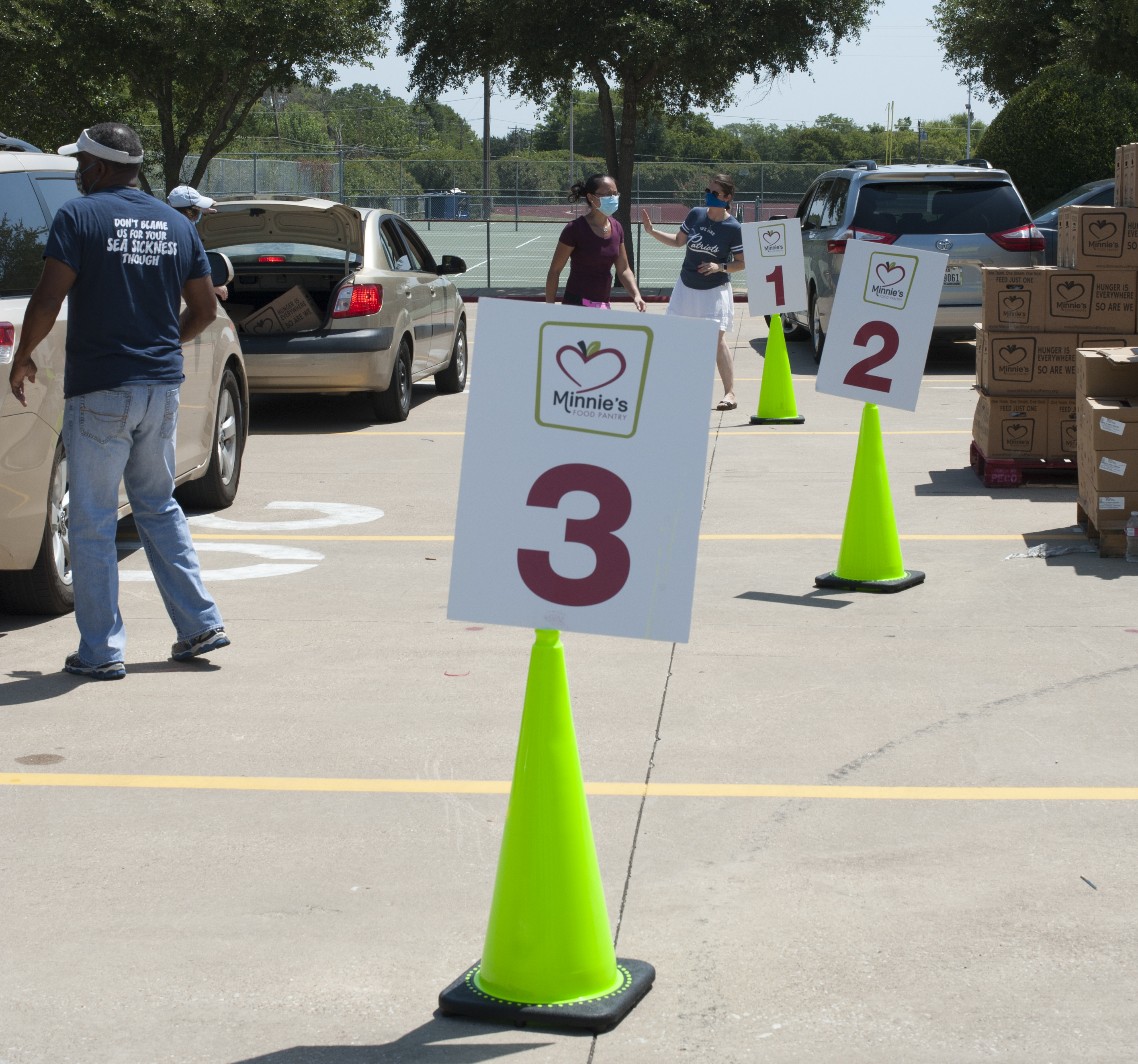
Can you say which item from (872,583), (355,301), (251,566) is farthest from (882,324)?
(355,301)

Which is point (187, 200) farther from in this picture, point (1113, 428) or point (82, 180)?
point (1113, 428)

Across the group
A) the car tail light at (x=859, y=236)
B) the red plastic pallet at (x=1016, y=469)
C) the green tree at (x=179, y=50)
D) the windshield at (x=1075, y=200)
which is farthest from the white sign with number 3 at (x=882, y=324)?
the green tree at (x=179, y=50)

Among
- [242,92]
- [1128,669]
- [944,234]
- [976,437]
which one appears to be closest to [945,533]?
[976,437]

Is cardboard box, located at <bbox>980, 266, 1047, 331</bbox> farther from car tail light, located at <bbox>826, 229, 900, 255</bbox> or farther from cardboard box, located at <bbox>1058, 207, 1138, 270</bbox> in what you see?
car tail light, located at <bbox>826, 229, 900, 255</bbox>

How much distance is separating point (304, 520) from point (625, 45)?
1821 cm

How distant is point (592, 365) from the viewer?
3092 mm

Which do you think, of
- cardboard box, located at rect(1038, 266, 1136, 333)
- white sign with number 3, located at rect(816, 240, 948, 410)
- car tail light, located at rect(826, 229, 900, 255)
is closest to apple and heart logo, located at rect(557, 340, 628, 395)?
white sign with number 3, located at rect(816, 240, 948, 410)

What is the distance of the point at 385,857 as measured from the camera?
3.86 metres

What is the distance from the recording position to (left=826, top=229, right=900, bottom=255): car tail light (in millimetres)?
13664

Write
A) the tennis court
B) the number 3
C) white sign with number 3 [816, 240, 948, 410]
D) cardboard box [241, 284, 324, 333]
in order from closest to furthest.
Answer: the number 3 → white sign with number 3 [816, 240, 948, 410] → cardboard box [241, 284, 324, 333] → the tennis court

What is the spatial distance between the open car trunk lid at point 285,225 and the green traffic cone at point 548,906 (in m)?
8.59

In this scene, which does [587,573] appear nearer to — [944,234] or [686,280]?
[686,280]

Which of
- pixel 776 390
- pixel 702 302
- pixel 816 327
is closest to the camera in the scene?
pixel 776 390

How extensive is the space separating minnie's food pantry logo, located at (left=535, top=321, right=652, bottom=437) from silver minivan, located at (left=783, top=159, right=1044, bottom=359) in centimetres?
1107
